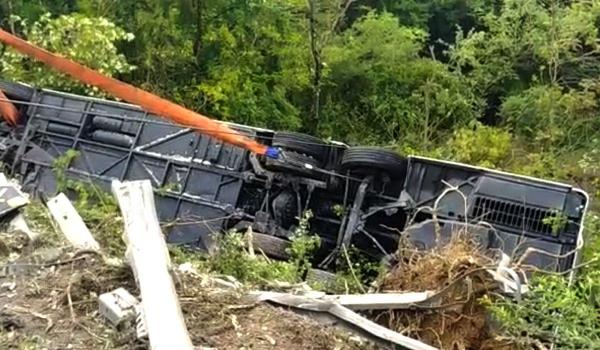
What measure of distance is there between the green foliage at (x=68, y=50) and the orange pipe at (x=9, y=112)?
1940 mm

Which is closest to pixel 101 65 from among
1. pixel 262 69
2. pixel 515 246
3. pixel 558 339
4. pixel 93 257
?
pixel 262 69

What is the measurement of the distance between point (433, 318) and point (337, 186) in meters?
3.41

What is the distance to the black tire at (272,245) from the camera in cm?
772

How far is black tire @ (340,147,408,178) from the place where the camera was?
8172mm

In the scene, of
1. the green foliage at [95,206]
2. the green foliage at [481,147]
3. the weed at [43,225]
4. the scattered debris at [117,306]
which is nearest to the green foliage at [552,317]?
the scattered debris at [117,306]

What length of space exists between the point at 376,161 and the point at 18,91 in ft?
14.9

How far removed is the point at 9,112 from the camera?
991 cm

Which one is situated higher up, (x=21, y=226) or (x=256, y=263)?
(x=256, y=263)

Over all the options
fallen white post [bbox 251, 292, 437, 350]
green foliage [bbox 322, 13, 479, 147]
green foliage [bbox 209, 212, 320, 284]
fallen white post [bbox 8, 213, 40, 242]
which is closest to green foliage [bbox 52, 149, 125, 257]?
fallen white post [bbox 8, 213, 40, 242]

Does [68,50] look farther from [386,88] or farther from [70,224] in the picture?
[70,224]

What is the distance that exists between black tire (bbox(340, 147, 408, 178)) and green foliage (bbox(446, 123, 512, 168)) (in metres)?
4.59

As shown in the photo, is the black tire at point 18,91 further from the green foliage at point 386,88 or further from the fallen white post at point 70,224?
the green foliage at point 386,88

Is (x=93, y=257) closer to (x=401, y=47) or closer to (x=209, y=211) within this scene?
(x=209, y=211)

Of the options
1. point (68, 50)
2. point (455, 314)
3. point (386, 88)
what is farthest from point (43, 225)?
point (386, 88)
